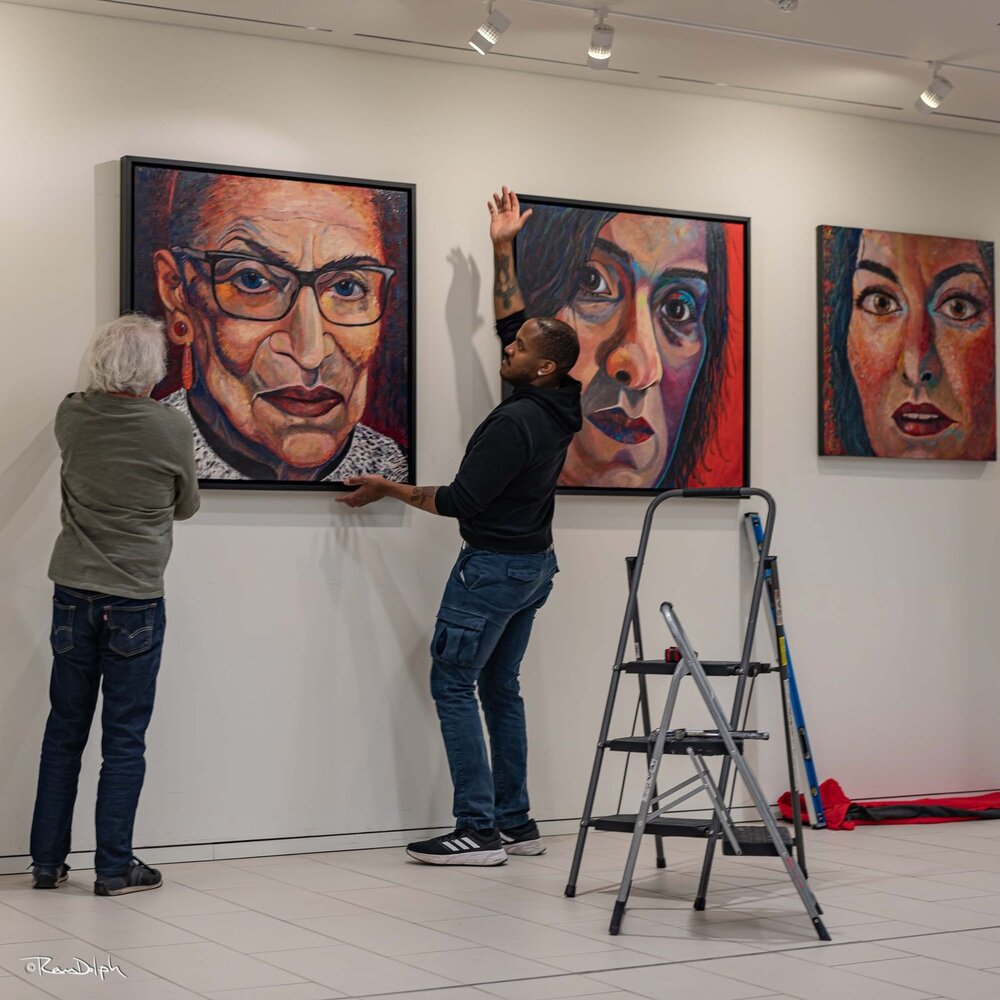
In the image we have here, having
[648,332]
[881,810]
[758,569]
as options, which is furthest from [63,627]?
[881,810]

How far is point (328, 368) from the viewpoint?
493 centimetres

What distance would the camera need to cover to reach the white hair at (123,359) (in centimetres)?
423

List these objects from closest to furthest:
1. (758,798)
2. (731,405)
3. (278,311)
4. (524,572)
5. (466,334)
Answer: (758,798), (524,572), (278,311), (466,334), (731,405)

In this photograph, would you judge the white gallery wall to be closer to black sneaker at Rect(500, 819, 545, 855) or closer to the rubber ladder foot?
black sneaker at Rect(500, 819, 545, 855)

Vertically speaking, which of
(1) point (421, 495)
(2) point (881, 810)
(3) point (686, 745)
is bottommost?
(2) point (881, 810)

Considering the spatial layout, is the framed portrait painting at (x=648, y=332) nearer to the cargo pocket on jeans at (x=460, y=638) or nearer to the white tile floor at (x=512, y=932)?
the cargo pocket on jeans at (x=460, y=638)

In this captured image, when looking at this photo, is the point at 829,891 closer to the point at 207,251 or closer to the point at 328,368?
the point at 328,368

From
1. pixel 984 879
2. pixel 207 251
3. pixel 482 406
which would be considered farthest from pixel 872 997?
pixel 207 251

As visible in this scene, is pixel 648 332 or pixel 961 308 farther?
pixel 961 308

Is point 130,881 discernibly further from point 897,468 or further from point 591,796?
point 897,468

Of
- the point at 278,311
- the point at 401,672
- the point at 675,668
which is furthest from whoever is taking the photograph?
the point at 401,672

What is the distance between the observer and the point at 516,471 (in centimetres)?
466

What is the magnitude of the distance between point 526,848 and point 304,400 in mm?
1602

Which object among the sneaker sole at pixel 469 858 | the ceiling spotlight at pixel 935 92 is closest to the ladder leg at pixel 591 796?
the sneaker sole at pixel 469 858
